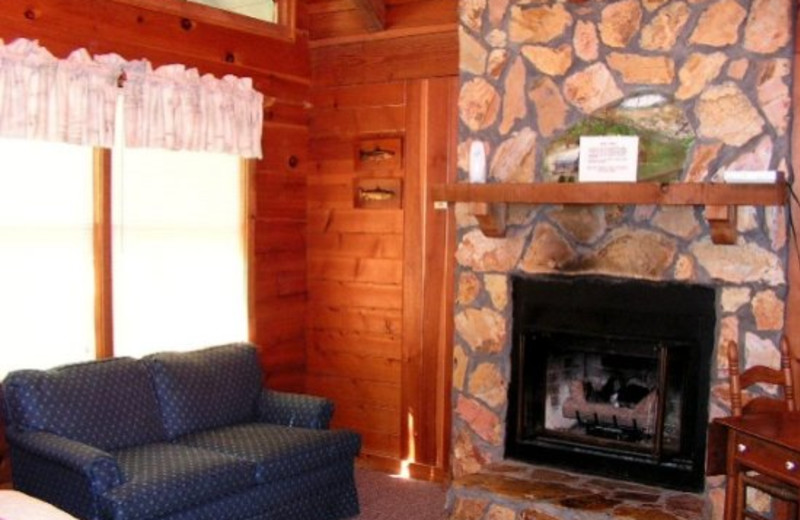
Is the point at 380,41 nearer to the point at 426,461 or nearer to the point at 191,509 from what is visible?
the point at 426,461

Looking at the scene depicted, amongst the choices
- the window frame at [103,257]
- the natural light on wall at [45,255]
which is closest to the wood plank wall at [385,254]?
the window frame at [103,257]

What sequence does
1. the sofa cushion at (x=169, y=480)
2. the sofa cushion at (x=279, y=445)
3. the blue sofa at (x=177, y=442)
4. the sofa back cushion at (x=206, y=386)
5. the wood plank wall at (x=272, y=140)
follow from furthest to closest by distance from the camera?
the wood plank wall at (x=272, y=140) < the sofa back cushion at (x=206, y=386) < the sofa cushion at (x=279, y=445) < the blue sofa at (x=177, y=442) < the sofa cushion at (x=169, y=480)

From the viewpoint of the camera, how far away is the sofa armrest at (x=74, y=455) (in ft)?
10.7

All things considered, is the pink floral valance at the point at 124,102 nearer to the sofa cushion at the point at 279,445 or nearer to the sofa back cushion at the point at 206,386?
the sofa back cushion at the point at 206,386

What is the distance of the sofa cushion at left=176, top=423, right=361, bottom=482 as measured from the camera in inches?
150

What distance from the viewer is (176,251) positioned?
457 centimetres

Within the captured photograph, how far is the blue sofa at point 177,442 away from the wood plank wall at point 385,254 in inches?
32.1

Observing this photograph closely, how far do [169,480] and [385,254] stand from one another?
205 cm

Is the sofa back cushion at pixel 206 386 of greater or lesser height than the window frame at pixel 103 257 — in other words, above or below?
below

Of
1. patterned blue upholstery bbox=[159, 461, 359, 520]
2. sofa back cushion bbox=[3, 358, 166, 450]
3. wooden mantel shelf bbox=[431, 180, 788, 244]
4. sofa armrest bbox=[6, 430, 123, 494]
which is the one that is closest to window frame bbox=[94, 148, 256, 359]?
sofa back cushion bbox=[3, 358, 166, 450]

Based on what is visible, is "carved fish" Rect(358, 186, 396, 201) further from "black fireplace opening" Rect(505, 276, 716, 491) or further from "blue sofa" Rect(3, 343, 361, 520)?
"blue sofa" Rect(3, 343, 361, 520)

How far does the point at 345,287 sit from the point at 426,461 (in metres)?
1.14

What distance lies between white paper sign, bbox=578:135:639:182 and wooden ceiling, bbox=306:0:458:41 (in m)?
1.21

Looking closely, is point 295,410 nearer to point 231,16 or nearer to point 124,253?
point 124,253
